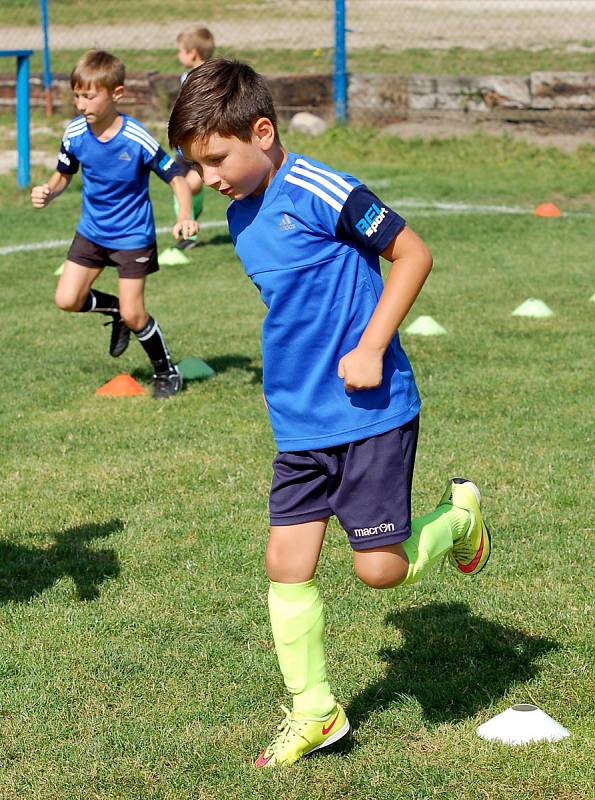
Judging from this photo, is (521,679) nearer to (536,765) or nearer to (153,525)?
(536,765)

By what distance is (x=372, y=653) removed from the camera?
155 inches

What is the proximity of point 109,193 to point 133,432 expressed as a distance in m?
1.46

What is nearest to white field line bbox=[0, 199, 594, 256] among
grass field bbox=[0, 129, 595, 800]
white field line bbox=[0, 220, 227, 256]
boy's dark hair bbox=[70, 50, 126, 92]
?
white field line bbox=[0, 220, 227, 256]

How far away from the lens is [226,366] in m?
7.74

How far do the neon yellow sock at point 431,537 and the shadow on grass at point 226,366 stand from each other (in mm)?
3843

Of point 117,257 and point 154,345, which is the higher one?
point 117,257

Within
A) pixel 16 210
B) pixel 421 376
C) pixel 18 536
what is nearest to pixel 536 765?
pixel 18 536

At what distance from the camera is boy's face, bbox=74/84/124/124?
22.2 ft

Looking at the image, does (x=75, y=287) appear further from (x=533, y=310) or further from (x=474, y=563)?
(x=474, y=563)

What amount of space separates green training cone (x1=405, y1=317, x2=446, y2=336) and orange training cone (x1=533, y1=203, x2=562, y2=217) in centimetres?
520

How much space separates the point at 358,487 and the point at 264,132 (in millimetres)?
948

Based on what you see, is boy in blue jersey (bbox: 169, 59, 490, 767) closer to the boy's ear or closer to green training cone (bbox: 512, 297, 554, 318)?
the boy's ear

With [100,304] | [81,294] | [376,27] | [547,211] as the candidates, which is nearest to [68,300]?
→ [81,294]

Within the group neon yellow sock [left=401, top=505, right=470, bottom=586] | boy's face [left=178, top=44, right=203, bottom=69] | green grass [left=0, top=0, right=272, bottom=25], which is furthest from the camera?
green grass [left=0, top=0, right=272, bottom=25]
